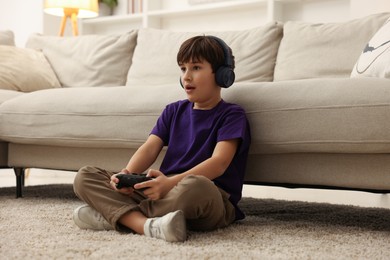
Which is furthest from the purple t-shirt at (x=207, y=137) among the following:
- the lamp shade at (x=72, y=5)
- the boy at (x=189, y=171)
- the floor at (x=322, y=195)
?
the lamp shade at (x=72, y=5)

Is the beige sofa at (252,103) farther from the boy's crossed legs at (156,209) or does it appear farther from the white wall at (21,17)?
the white wall at (21,17)

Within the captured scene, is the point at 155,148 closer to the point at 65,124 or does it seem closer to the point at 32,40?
the point at 65,124

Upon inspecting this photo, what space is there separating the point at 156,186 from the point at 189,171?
113 millimetres

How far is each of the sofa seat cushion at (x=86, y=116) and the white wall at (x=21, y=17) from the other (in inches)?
98.3

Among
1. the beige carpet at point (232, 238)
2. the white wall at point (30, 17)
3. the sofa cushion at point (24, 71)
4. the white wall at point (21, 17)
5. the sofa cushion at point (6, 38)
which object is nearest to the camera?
the beige carpet at point (232, 238)

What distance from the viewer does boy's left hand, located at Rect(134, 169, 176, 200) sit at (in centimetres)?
124

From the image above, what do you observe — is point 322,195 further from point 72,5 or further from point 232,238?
point 72,5

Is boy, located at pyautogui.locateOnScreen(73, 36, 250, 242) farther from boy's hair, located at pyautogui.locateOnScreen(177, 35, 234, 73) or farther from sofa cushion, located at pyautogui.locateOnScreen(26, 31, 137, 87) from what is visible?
sofa cushion, located at pyautogui.locateOnScreen(26, 31, 137, 87)

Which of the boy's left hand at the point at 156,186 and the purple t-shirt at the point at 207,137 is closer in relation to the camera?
the boy's left hand at the point at 156,186

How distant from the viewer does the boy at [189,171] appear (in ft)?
4.08

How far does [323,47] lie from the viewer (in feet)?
6.89

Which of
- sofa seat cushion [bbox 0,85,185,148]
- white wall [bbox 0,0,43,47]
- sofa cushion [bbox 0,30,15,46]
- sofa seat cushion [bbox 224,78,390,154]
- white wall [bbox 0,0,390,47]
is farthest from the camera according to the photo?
white wall [bbox 0,0,43,47]

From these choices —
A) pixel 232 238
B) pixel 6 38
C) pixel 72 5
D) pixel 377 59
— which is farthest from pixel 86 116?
pixel 72 5

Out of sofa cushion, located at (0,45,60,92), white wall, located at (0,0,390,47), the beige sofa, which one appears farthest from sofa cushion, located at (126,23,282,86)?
white wall, located at (0,0,390,47)
